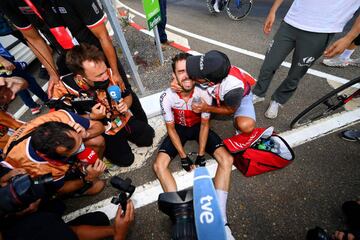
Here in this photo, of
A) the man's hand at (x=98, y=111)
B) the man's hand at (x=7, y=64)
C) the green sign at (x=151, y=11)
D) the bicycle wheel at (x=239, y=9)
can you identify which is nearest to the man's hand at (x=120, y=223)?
the man's hand at (x=98, y=111)

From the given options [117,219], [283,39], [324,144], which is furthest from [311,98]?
[117,219]

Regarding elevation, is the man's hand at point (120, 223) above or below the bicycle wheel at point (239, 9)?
above

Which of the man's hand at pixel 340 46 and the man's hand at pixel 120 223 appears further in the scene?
the man's hand at pixel 340 46

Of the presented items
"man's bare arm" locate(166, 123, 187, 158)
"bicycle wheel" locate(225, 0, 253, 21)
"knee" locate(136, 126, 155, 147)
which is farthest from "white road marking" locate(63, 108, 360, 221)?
"bicycle wheel" locate(225, 0, 253, 21)

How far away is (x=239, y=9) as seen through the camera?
7160 millimetres

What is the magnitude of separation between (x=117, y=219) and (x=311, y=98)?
3474mm

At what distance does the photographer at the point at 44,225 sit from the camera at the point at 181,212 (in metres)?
0.90

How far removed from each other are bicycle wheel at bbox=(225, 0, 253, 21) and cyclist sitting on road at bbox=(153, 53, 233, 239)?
5241 mm

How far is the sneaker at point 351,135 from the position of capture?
111 inches

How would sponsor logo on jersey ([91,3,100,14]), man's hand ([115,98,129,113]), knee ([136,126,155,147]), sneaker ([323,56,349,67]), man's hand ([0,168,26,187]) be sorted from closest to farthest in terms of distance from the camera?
man's hand ([0,168,26,187]) → sponsor logo on jersey ([91,3,100,14]) → man's hand ([115,98,129,113]) → knee ([136,126,155,147]) → sneaker ([323,56,349,67])

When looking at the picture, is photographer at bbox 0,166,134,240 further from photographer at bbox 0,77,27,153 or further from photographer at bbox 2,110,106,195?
photographer at bbox 0,77,27,153

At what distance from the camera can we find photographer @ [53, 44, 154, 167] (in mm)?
2381

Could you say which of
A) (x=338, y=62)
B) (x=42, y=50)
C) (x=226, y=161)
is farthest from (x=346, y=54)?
(x=42, y=50)

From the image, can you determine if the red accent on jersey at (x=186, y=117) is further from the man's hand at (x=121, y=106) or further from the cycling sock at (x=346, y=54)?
the cycling sock at (x=346, y=54)
